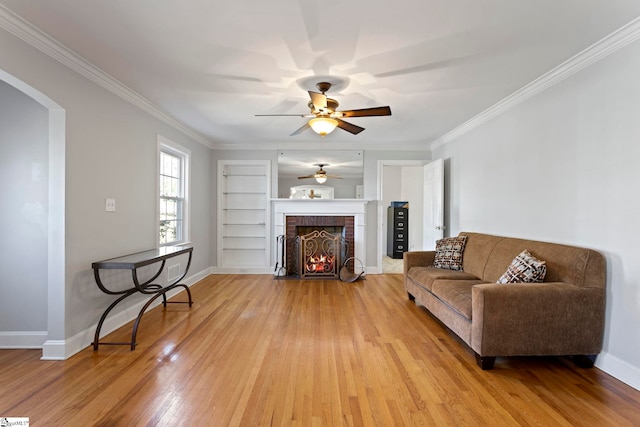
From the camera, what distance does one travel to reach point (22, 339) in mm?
2656

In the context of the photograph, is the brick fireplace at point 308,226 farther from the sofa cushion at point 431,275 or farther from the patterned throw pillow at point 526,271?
the patterned throw pillow at point 526,271

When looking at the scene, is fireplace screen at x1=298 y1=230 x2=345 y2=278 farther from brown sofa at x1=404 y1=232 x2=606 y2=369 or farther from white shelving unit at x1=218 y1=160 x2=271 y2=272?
brown sofa at x1=404 y1=232 x2=606 y2=369

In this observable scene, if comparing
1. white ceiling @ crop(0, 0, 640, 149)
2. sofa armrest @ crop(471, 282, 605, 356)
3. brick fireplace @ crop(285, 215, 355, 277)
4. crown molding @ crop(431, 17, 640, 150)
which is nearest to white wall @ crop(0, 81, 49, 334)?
white ceiling @ crop(0, 0, 640, 149)

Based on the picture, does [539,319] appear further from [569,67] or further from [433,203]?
[433,203]

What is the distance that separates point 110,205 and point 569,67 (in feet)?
14.0

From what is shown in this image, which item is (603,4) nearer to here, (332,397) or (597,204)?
A: (597,204)

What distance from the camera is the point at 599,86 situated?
2.40 meters

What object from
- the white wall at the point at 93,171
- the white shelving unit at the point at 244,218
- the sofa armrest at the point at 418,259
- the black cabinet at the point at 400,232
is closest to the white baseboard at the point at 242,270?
the white shelving unit at the point at 244,218

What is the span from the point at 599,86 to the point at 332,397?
3.00 metres

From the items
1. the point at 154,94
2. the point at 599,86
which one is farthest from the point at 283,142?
the point at 599,86

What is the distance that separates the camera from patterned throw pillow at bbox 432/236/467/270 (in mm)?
3889

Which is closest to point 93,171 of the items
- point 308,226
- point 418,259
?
point 308,226

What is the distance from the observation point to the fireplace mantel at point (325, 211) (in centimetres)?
563

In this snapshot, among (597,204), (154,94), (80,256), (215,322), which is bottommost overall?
(215,322)
